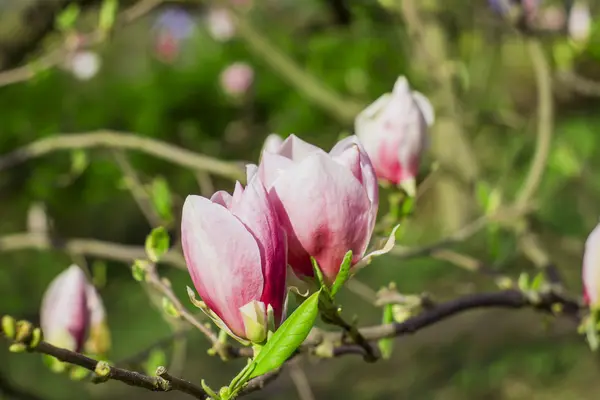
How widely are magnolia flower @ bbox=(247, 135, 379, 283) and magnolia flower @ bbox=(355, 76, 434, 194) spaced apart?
0.23 meters

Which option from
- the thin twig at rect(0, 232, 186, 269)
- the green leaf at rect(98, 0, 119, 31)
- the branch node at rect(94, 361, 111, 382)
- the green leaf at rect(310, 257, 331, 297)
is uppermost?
the green leaf at rect(98, 0, 119, 31)

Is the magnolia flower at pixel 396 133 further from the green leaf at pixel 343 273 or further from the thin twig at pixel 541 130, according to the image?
the thin twig at pixel 541 130

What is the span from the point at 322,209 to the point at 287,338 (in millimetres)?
89

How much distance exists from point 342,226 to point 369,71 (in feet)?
13.6

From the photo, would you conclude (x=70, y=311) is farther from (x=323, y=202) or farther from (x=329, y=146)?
(x=329, y=146)

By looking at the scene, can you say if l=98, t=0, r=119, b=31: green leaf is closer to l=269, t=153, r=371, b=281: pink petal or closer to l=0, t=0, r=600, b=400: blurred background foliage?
l=0, t=0, r=600, b=400: blurred background foliage

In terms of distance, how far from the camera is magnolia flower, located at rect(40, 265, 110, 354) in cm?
74

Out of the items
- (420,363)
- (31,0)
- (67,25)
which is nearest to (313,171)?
(67,25)

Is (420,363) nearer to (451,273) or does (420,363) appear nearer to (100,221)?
(451,273)

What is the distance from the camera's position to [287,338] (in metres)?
0.42

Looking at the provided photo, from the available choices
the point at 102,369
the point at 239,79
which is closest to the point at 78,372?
the point at 102,369

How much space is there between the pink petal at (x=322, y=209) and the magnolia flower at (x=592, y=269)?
238 mm

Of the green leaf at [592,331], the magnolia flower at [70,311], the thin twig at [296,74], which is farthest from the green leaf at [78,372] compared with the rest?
the thin twig at [296,74]

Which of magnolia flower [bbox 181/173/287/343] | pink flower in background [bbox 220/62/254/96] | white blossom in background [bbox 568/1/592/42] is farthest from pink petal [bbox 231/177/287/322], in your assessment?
pink flower in background [bbox 220/62/254/96]
